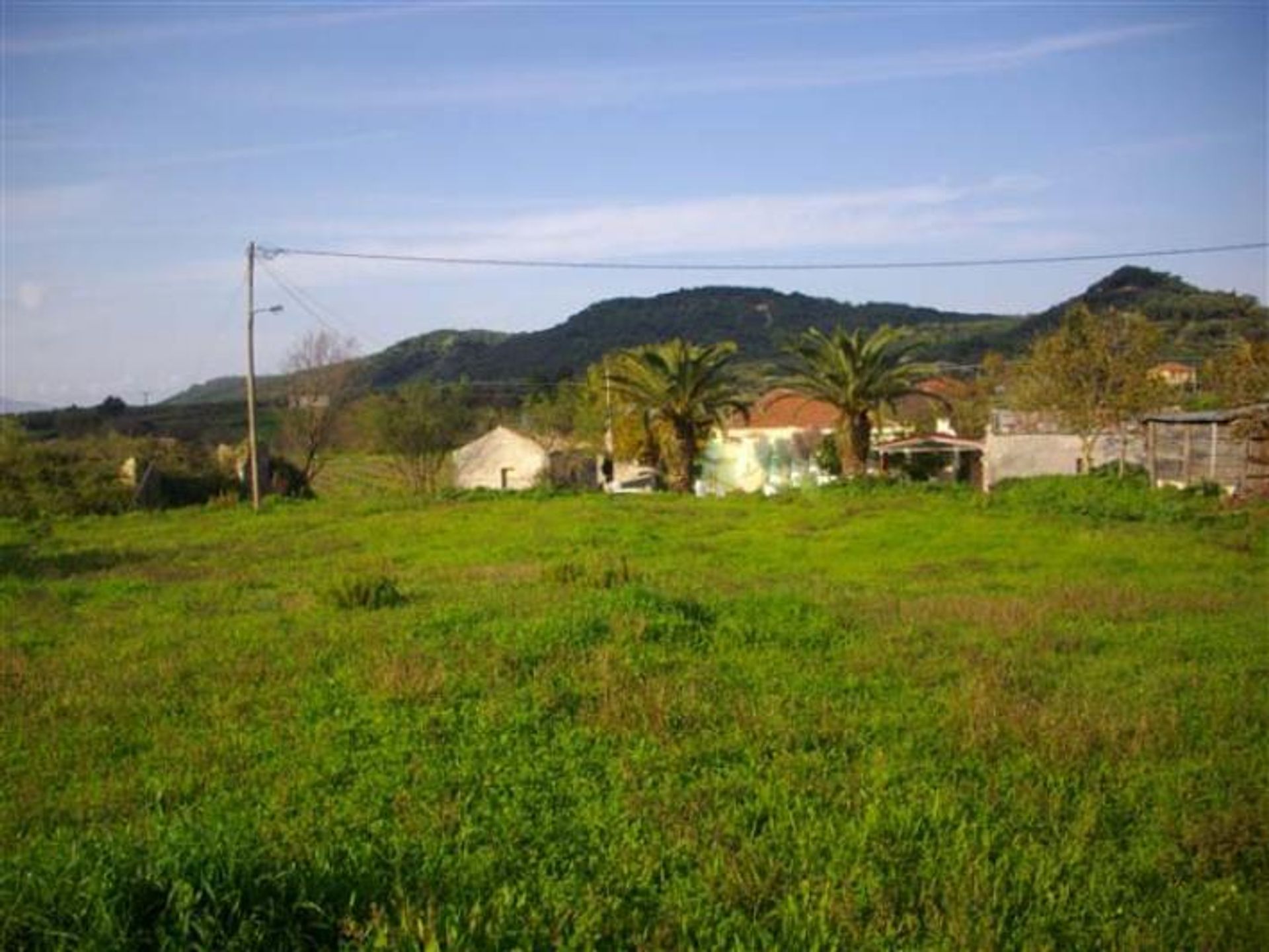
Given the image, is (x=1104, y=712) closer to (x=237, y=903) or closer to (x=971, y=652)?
(x=971, y=652)

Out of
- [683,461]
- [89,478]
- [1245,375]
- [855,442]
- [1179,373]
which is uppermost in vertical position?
[1179,373]

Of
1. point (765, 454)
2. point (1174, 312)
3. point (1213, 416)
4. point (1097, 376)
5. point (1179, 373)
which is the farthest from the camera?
point (1174, 312)

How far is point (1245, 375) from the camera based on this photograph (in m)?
32.3

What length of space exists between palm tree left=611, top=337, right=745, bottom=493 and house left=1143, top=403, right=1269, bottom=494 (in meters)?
13.3

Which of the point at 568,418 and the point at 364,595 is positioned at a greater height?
the point at 568,418

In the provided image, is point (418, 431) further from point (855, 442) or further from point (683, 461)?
point (855, 442)

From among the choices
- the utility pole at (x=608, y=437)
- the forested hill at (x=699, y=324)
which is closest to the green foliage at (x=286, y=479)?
the utility pole at (x=608, y=437)

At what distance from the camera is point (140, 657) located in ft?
30.5

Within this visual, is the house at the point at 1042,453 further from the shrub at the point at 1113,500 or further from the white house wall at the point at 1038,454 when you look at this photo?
the shrub at the point at 1113,500

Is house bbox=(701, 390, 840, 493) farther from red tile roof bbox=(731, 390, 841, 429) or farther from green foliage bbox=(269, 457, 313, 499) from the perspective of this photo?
green foliage bbox=(269, 457, 313, 499)

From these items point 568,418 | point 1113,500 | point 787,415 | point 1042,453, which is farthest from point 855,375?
point 787,415

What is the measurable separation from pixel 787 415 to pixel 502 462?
715 inches

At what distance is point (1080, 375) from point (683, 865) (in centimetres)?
3577

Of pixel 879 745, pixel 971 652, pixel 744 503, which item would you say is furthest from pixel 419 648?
pixel 744 503
